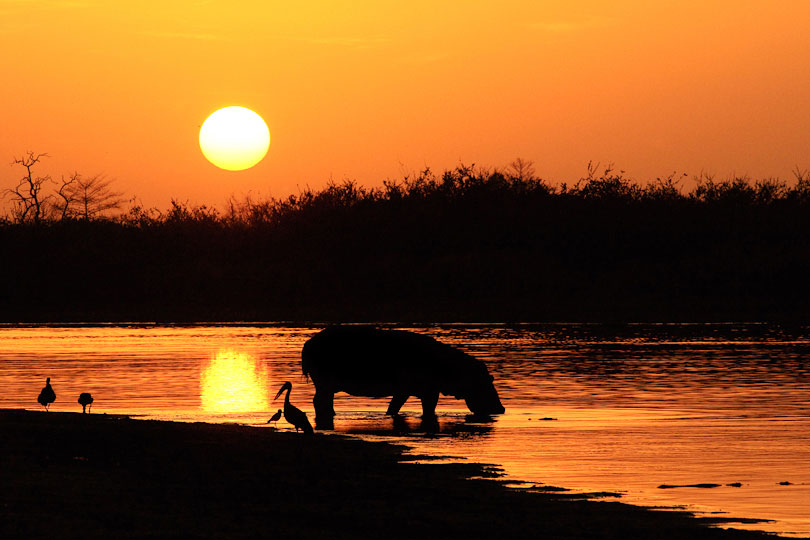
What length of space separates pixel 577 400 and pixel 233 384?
6253 millimetres

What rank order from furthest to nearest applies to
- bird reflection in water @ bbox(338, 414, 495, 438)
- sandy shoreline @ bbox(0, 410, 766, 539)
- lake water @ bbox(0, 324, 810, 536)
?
bird reflection in water @ bbox(338, 414, 495, 438)
lake water @ bbox(0, 324, 810, 536)
sandy shoreline @ bbox(0, 410, 766, 539)

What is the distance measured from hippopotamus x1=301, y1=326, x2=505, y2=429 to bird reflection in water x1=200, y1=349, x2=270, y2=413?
1974mm

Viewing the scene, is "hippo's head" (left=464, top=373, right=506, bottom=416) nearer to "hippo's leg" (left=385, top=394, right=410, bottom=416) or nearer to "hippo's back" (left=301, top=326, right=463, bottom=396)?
"hippo's back" (left=301, top=326, right=463, bottom=396)

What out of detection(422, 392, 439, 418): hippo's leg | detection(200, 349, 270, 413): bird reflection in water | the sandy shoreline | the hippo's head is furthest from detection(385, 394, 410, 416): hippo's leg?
the sandy shoreline

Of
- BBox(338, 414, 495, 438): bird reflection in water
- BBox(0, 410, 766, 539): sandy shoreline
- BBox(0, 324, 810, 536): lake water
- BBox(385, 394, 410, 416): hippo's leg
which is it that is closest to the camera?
BBox(0, 410, 766, 539): sandy shoreline

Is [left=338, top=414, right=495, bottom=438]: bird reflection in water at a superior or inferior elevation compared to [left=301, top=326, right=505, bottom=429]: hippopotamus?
inferior

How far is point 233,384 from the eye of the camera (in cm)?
2369

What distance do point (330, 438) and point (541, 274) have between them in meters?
41.8

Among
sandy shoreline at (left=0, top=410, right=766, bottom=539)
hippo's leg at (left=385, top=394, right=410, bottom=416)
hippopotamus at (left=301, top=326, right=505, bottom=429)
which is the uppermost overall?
hippopotamus at (left=301, top=326, right=505, bottom=429)

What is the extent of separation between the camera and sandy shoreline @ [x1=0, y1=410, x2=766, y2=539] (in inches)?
376

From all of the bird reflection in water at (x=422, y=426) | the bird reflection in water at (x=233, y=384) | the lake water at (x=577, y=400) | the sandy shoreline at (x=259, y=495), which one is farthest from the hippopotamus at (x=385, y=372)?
the sandy shoreline at (x=259, y=495)

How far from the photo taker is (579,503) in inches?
432

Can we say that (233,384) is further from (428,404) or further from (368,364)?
(428,404)

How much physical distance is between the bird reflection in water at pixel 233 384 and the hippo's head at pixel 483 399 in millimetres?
3068
